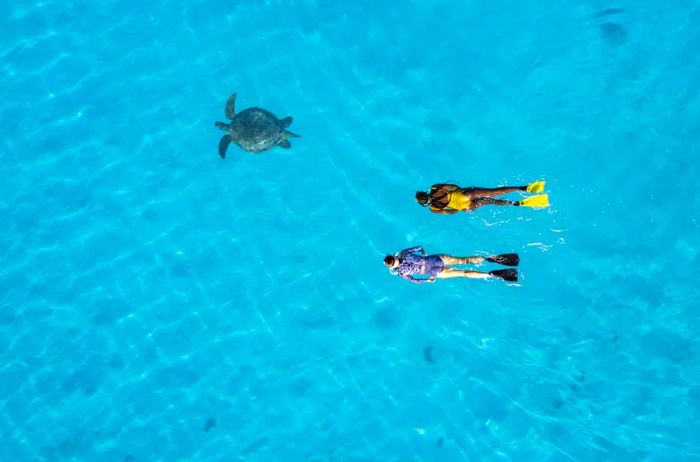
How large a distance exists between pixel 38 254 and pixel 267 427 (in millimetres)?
6854

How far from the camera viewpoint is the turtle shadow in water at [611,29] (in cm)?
1378

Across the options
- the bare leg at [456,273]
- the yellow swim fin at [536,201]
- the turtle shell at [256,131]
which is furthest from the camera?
the turtle shell at [256,131]

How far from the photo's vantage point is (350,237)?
13406mm

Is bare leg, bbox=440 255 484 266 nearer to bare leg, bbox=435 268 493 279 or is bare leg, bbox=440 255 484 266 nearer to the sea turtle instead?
bare leg, bbox=435 268 493 279

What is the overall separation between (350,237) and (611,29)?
26.0ft

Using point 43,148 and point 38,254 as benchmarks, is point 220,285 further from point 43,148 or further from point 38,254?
point 43,148

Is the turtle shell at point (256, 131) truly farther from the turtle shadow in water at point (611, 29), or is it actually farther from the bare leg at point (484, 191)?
the turtle shadow in water at point (611, 29)

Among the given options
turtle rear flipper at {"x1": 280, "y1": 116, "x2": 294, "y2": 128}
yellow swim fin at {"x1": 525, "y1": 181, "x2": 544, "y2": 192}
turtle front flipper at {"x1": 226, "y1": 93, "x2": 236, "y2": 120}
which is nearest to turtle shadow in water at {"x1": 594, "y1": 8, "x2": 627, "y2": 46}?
yellow swim fin at {"x1": 525, "y1": 181, "x2": 544, "y2": 192}

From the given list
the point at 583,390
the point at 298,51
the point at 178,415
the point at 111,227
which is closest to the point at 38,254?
the point at 111,227

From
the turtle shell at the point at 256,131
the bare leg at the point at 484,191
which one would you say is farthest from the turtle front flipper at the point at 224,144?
the bare leg at the point at 484,191

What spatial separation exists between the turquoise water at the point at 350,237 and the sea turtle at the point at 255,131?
0.43m

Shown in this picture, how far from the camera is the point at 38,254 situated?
1395 cm

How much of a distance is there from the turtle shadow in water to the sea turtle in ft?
25.2

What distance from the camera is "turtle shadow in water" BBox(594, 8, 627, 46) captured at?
45.2 feet
